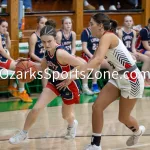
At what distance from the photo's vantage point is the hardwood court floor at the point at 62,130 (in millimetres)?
6668

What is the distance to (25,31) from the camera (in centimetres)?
1133

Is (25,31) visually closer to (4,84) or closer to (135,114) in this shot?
(4,84)

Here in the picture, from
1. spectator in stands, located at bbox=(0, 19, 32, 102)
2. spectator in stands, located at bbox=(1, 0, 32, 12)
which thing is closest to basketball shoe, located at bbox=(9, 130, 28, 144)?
spectator in stands, located at bbox=(0, 19, 32, 102)

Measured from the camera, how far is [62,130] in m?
7.53

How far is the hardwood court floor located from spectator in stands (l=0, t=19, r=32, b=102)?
843 millimetres

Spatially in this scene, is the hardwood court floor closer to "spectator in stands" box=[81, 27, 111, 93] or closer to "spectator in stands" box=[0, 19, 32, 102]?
"spectator in stands" box=[0, 19, 32, 102]

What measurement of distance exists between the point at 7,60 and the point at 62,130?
2450mm

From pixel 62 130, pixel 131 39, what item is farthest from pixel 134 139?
pixel 131 39

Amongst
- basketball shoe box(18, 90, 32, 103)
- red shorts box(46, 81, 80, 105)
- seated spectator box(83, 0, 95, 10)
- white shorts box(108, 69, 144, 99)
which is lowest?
basketball shoe box(18, 90, 32, 103)

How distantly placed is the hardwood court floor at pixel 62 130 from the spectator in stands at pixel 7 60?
33.2 inches

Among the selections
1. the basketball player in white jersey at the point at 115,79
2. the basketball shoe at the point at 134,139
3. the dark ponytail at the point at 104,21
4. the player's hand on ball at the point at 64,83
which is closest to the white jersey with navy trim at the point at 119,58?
→ the basketball player in white jersey at the point at 115,79

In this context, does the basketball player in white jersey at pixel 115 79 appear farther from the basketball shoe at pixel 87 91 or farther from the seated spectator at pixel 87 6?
the seated spectator at pixel 87 6

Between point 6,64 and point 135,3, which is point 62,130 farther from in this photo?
point 135,3

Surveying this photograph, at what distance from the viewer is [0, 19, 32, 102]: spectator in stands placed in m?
9.45
